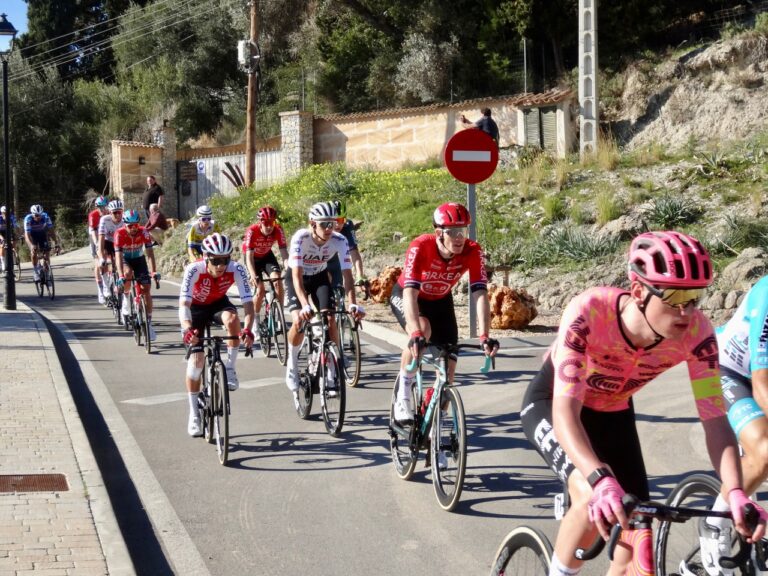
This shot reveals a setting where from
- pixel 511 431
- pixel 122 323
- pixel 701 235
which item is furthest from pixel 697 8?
pixel 511 431

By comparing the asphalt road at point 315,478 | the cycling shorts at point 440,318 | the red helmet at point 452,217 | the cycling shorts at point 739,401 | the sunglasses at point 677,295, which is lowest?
the asphalt road at point 315,478

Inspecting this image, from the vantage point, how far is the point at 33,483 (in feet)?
22.6

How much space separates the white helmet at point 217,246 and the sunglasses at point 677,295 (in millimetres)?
5765

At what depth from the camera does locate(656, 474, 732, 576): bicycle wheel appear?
399cm

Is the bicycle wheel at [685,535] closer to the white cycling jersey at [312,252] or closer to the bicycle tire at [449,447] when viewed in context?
the bicycle tire at [449,447]

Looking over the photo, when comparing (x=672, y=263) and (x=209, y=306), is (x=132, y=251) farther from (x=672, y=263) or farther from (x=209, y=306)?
(x=672, y=263)

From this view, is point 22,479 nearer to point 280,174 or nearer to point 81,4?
point 280,174

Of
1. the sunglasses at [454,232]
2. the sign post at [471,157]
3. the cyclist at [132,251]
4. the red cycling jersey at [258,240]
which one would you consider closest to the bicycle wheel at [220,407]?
the sunglasses at [454,232]

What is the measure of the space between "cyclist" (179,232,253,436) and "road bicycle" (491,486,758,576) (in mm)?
4755

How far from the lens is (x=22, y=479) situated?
6.96m

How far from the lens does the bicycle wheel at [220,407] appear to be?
7910 mm

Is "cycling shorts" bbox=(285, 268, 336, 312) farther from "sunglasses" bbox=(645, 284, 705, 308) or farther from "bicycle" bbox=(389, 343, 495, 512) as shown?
"sunglasses" bbox=(645, 284, 705, 308)

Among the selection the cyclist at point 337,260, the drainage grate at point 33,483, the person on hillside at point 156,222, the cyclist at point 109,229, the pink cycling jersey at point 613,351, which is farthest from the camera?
the person on hillside at point 156,222

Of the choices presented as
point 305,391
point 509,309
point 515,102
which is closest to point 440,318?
point 305,391
